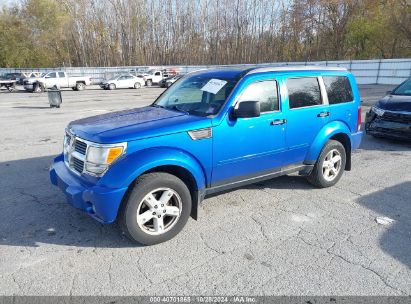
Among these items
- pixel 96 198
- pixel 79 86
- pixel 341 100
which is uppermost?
pixel 341 100

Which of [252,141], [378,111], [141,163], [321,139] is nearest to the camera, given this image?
[141,163]

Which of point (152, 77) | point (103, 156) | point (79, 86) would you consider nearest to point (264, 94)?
point (103, 156)

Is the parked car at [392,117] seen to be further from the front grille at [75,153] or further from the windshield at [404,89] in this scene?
the front grille at [75,153]

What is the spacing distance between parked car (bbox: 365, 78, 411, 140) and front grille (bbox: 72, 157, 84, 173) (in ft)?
23.2

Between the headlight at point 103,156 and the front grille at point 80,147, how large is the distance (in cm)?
20

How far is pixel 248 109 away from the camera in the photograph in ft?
12.1

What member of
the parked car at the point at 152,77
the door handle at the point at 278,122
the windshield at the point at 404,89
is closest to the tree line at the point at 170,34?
the parked car at the point at 152,77

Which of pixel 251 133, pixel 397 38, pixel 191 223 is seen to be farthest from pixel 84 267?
pixel 397 38

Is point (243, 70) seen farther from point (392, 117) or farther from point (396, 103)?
point (396, 103)

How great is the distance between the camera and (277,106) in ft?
14.0

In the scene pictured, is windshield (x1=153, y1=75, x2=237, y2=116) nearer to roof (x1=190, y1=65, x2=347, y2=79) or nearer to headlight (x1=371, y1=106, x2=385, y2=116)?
roof (x1=190, y1=65, x2=347, y2=79)

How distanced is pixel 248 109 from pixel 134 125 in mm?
1271

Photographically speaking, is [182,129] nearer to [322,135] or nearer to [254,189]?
Result: [254,189]

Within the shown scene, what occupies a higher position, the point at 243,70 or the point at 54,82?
the point at 243,70
